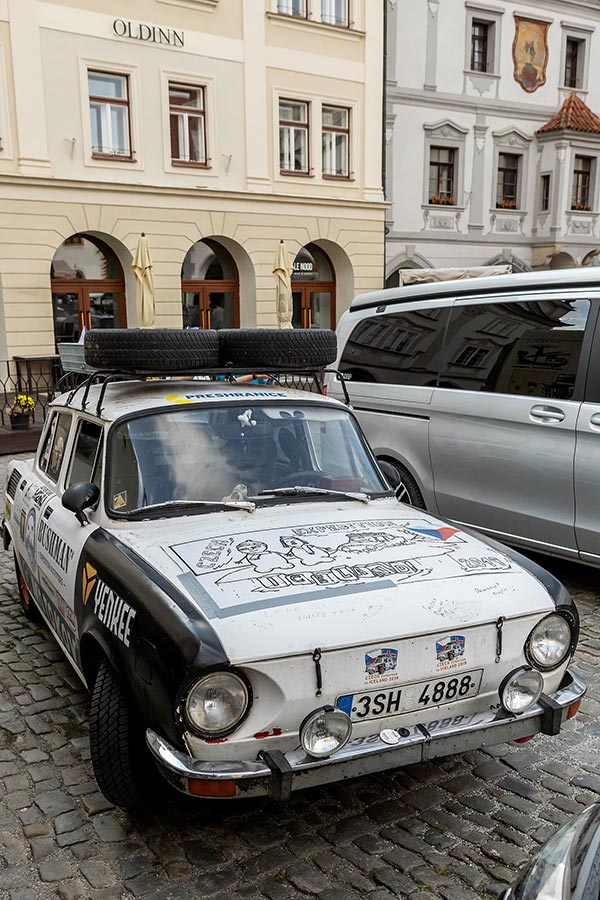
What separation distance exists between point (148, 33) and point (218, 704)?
20482 mm

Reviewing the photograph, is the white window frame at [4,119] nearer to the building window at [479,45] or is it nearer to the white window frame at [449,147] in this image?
the white window frame at [449,147]

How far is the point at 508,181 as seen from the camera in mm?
27969

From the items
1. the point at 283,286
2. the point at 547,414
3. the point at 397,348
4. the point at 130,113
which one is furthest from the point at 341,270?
the point at 547,414

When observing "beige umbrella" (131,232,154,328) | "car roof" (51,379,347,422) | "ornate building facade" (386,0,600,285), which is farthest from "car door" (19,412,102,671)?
"ornate building facade" (386,0,600,285)

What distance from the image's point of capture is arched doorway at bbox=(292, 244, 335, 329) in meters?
24.5

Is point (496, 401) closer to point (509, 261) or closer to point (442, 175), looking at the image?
point (442, 175)

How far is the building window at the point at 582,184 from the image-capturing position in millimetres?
28516

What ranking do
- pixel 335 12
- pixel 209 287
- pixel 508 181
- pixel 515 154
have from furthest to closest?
1. pixel 508 181
2. pixel 515 154
3. pixel 209 287
4. pixel 335 12

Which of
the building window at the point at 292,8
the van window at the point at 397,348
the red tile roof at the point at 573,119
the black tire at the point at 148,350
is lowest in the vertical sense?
the van window at the point at 397,348

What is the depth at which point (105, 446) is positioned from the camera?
13.1 ft

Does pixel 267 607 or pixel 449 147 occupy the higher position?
pixel 449 147

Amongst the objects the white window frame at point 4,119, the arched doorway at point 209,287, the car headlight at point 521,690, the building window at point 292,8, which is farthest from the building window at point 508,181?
the car headlight at point 521,690

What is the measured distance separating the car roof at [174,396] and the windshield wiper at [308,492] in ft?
1.87

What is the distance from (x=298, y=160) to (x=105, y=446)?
20.3 m
